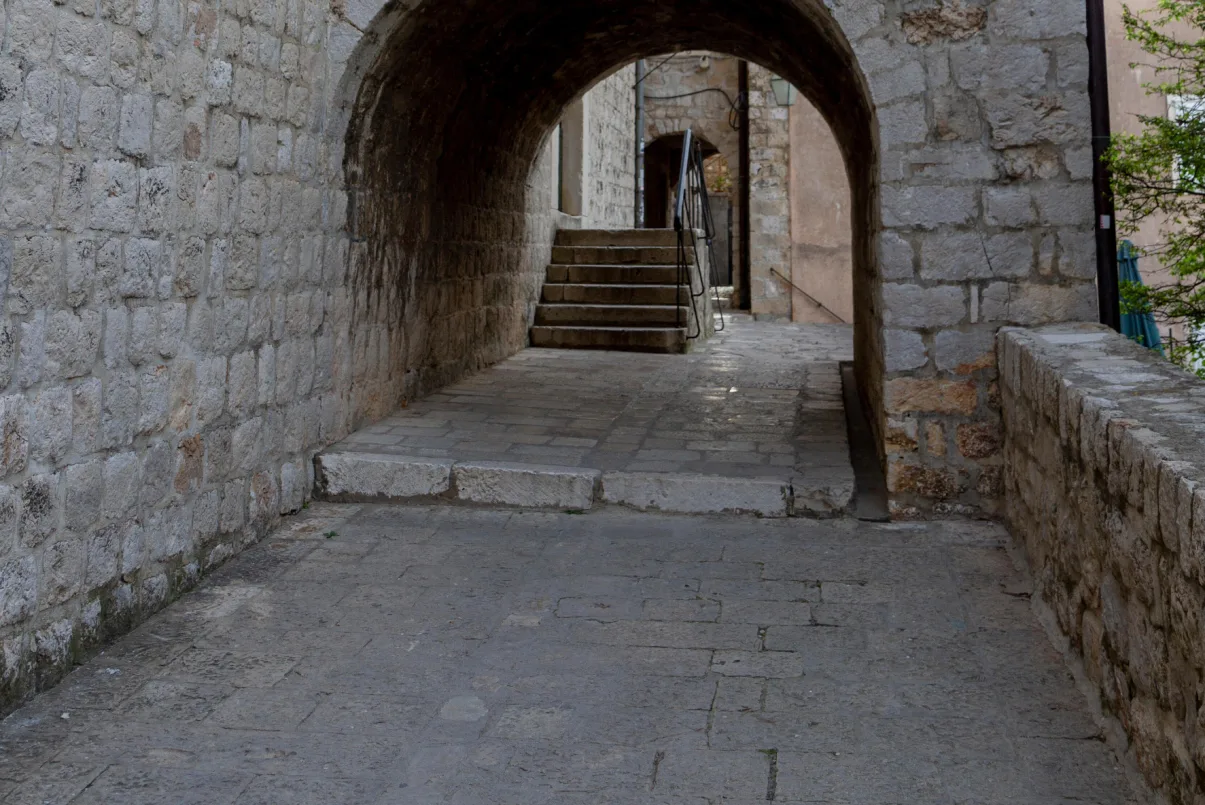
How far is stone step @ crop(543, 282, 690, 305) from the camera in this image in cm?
967

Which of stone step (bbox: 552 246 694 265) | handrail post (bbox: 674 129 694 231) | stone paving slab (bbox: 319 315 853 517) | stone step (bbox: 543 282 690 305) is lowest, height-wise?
stone paving slab (bbox: 319 315 853 517)

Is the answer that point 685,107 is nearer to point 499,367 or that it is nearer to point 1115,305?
point 499,367

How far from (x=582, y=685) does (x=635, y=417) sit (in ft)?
10.5

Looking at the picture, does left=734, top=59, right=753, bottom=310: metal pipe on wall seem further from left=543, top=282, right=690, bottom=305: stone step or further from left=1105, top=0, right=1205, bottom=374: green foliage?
left=1105, top=0, right=1205, bottom=374: green foliage

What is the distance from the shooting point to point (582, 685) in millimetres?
2957

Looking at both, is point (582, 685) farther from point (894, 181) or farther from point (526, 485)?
point (894, 181)

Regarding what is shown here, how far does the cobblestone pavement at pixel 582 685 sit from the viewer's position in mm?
2441

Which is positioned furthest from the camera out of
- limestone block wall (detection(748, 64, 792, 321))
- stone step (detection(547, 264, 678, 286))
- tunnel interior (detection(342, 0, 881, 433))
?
limestone block wall (detection(748, 64, 792, 321))

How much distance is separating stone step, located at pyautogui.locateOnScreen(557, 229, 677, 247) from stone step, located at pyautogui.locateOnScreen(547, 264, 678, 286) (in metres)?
0.45

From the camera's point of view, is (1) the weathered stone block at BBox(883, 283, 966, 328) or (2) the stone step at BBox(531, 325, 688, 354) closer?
(1) the weathered stone block at BBox(883, 283, 966, 328)

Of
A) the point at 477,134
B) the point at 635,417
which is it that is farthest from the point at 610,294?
the point at 635,417

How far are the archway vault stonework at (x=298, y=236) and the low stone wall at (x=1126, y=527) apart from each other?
26.3 inches

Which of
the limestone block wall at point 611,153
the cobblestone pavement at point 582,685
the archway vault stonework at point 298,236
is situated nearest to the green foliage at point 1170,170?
the archway vault stonework at point 298,236

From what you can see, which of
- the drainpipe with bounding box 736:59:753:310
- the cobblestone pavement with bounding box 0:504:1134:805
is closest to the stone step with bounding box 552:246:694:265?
the drainpipe with bounding box 736:59:753:310
